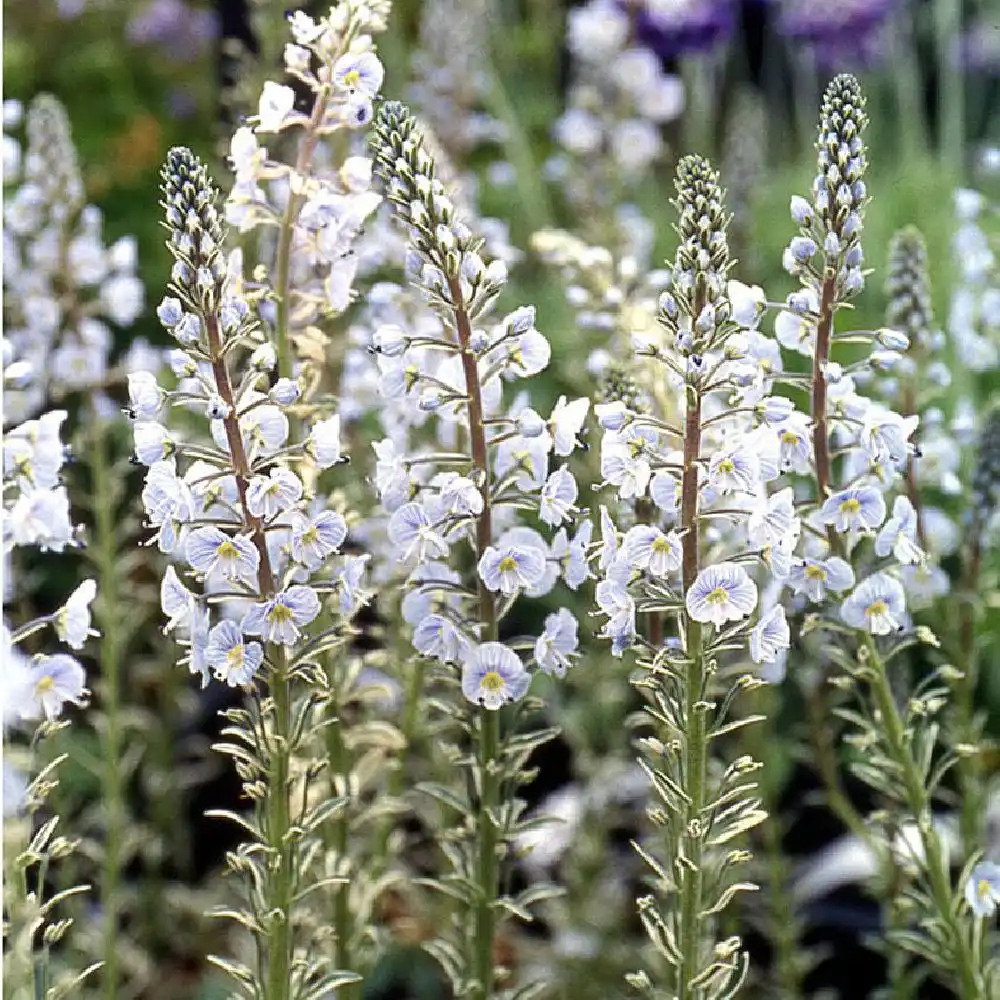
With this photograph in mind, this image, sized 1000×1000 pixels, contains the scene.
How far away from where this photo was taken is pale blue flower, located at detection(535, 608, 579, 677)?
5.48 feet

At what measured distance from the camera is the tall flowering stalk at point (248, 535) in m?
1.49

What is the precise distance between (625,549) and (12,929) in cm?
73

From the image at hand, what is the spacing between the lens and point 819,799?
8.22 feet

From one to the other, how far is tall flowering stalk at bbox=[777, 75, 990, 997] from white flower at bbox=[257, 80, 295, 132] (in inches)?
25.3

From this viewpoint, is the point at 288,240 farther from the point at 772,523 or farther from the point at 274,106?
the point at 772,523

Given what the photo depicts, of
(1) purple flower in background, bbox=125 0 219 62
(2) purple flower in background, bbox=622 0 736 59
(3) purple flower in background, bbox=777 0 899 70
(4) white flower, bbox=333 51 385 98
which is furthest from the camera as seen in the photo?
(1) purple flower in background, bbox=125 0 219 62

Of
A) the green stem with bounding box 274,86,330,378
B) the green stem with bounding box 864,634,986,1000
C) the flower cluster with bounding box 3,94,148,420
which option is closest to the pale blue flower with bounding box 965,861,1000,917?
the green stem with bounding box 864,634,986,1000

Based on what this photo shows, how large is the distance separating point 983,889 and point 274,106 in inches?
55.6

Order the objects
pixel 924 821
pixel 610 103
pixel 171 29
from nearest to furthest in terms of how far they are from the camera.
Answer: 1. pixel 924 821
2. pixel 610 103
3. pixel 171 29

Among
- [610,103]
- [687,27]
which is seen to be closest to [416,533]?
[610,103]

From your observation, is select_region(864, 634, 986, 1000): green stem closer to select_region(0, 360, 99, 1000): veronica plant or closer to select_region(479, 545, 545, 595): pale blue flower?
select_region(479, 545, 545, 595): pale blue flower

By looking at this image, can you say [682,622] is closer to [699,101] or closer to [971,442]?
[971,442]

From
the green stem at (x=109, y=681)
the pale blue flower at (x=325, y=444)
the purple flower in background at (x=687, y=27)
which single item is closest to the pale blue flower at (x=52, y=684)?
the pale blue flower at (x=325, y=444)

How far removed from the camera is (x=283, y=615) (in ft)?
5.08
